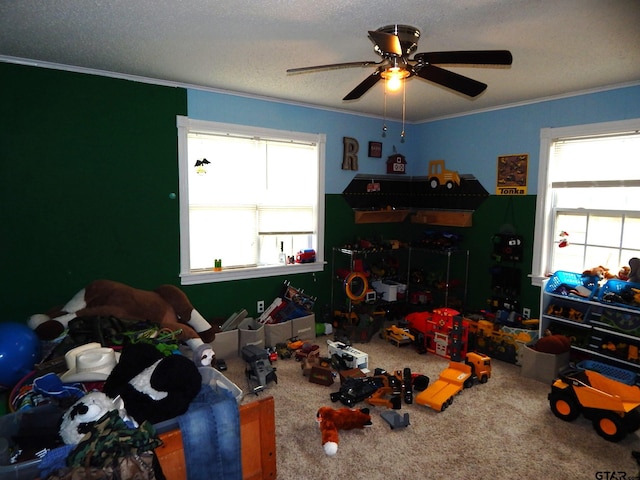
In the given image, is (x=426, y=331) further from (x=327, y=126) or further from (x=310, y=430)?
(x=327, y=126)

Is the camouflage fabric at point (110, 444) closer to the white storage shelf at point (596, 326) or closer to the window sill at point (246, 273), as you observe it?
the window sill at point (246, 273)

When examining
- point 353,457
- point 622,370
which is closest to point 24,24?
point 353,457

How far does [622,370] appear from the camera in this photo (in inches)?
121

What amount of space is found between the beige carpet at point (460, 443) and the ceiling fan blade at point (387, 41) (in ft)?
7.34

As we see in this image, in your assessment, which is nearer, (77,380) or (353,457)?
(77,380)

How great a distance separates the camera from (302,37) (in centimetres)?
249

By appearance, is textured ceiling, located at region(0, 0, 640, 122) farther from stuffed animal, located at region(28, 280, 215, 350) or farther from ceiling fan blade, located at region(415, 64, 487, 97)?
stuffed animal, located at region(28, 280, 215, 350)

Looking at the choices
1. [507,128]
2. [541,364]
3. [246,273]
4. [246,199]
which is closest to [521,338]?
[541,364]

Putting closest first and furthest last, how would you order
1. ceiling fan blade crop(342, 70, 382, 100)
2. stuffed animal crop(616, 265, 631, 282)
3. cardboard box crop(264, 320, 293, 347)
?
ceiling fan blade crop(342, 70, 382, 100) < stuffed animal crop(616, 265, 631, 282) < cardboard box crop(264, 320, 293, 347)

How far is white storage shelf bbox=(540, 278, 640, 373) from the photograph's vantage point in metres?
3.14

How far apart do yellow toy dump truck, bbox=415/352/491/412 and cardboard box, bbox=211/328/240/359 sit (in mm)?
1734

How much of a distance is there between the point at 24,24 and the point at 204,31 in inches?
40.6

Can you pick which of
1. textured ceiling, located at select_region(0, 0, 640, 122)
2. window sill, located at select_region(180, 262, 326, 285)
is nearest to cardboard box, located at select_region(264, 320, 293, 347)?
window sill, located at select_region(180, 262, 326, 285)

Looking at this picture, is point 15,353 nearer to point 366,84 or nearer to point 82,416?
point 82,416
